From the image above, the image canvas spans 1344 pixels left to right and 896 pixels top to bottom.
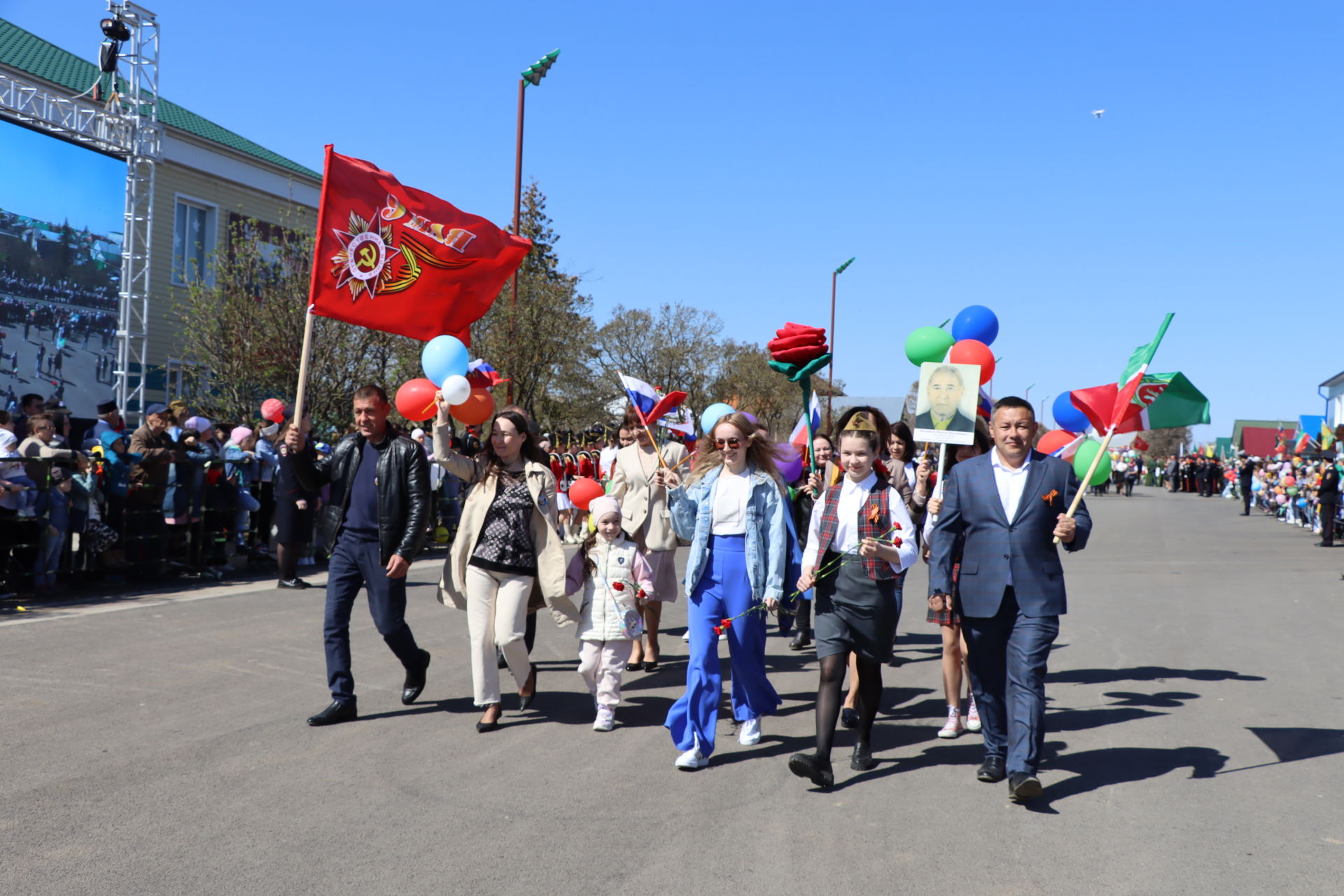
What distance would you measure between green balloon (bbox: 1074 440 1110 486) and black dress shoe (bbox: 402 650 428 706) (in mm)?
4067

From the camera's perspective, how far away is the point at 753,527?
589 cm

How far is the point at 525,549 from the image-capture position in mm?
6520

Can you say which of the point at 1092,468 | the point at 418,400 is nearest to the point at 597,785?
the point at 418,400

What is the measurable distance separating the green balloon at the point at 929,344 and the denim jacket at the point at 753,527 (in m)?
1.57

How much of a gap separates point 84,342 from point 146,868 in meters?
19.5

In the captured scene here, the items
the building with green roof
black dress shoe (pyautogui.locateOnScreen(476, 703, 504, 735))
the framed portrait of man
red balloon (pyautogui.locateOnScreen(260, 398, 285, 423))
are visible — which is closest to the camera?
the framed portrait of man

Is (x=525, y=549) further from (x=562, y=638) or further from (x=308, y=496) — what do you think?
(x=308, y=496)

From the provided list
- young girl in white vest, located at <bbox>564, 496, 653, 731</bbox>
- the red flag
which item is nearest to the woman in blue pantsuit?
young girl in white vest, located at <bbox>564, 496, 653, 731</bbox>

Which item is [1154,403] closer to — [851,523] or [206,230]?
[851,523]

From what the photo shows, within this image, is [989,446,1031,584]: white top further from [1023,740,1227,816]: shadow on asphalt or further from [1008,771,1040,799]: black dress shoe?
[1023,740,1227,816]: shadow on asphalt

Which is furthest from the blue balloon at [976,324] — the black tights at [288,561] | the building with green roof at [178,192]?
the building with green roof at [178,192]

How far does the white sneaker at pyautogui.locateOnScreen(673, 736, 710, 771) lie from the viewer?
555cm

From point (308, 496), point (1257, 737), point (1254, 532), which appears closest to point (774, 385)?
point (1254, 532)

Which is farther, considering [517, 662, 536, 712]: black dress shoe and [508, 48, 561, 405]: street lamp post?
[508, 48, 561, 405]: street lamp post
